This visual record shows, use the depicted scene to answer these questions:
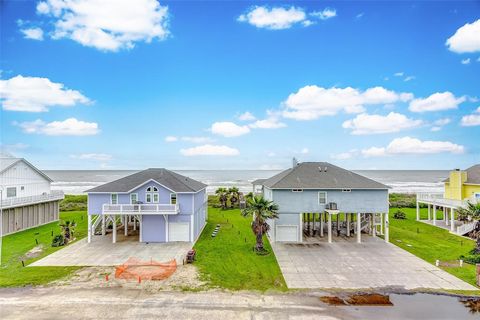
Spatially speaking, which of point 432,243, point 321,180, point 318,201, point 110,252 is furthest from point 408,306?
point 110,252

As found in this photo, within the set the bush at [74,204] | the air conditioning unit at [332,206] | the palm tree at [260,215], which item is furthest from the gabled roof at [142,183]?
the bush at [74,204]

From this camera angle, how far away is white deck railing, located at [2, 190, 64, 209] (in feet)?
98.6

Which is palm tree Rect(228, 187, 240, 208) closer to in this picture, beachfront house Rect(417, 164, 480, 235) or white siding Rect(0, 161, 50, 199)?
white siding Rect(0, 161, 50, 199)

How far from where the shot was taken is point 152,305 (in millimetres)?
14477

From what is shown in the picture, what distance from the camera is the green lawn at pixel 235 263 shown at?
57.2 ft

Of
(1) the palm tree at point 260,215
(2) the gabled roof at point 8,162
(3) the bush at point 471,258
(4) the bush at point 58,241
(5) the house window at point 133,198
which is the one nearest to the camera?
(3) the bush at point 471,258

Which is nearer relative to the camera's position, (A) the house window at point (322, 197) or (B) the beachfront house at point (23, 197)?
(A) the house window at point (322, 197)

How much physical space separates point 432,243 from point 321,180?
10899 millimetres

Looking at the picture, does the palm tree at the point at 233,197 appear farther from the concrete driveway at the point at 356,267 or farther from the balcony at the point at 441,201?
the balcony at the point at 441,201

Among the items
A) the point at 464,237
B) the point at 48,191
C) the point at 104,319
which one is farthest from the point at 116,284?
the point at 464,237

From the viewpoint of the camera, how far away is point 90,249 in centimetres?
2481

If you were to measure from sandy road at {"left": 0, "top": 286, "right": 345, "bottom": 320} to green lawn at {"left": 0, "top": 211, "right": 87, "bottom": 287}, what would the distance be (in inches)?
62.2

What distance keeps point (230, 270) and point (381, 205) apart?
15.9m

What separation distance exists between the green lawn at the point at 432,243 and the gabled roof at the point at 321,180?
553 cm
